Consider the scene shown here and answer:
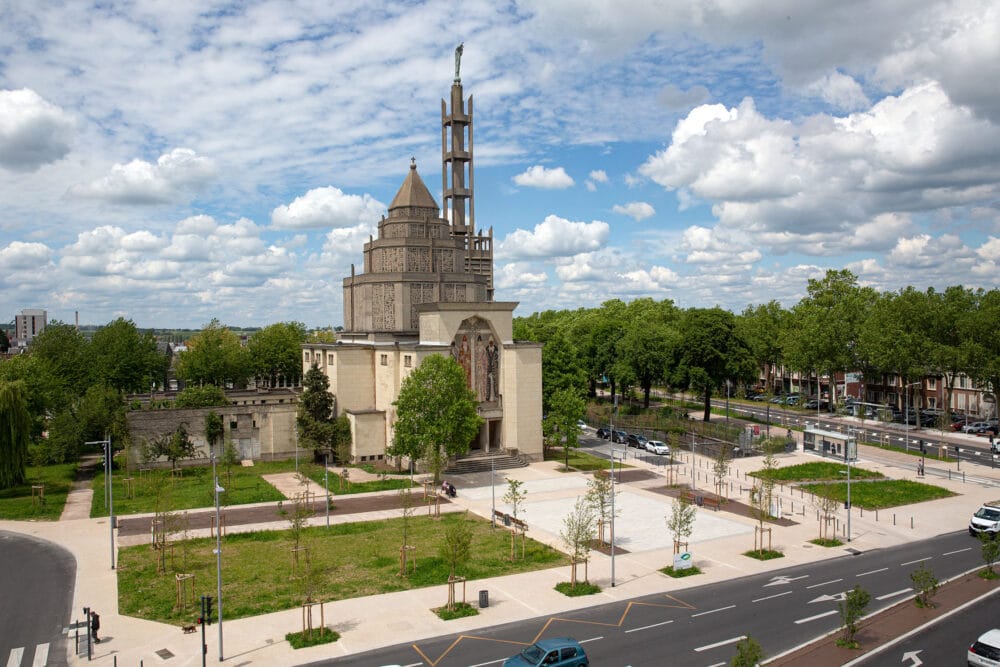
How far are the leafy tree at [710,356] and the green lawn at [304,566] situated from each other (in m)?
44.2

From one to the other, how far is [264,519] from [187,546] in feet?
22.0

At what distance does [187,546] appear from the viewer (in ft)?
121

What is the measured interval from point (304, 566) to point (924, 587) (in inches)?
1068

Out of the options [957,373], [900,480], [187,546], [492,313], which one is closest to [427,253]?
[492,313]

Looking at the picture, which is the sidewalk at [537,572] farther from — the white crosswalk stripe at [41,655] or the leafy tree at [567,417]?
the leafy tree at [567,417]

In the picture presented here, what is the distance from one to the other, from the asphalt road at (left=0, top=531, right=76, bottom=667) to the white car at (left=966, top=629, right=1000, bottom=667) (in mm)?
30329

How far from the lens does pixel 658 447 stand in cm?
6569

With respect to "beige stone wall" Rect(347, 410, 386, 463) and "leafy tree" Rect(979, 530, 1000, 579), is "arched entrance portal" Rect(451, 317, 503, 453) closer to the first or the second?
"beige stone wall" Rect(347, 410, 386, 463)

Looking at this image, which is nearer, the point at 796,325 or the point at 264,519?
the point at 264,519

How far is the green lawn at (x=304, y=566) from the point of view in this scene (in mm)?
29766

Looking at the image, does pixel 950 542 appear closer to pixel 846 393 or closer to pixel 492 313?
pixel 492 313

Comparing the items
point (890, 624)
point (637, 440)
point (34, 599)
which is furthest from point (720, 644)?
point (637, 440)

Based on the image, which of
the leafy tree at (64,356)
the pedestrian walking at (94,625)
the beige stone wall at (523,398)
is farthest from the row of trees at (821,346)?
the leafy tree at (64,356)

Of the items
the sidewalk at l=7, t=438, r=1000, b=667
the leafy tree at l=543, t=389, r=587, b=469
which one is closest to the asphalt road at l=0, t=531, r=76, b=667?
the sidewalk at l=7, t=438, r=1000, b=667
